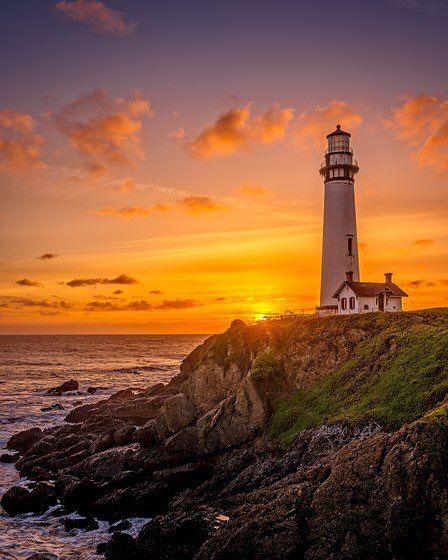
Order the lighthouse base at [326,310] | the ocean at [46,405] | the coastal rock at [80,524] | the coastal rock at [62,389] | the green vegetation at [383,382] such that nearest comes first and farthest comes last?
the green vegetation at [383,382] → the ocean at [46,405] → the coastal rock at [80,524] → the lighthouse base at [326,310] → the coastal rock at [62,389]

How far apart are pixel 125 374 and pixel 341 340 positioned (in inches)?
2584

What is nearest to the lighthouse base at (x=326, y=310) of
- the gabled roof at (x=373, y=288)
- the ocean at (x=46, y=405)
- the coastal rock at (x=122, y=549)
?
the gabled roof at (x=373, y=288)

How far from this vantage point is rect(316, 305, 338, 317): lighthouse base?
43625 mm

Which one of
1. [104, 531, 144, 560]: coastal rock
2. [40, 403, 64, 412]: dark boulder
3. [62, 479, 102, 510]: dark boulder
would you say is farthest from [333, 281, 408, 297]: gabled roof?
[40, 403, 64, 412]: dark boulder

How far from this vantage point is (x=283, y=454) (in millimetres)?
22109

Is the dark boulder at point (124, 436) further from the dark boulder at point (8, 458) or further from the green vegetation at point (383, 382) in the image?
the green vegetation at point (383, 382)

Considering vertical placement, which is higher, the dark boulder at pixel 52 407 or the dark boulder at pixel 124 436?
the dark boulder at pixel 124 436

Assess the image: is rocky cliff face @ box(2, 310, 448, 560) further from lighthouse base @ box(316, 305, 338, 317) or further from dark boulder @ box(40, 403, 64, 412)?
dark boulder @ box(40, 403, 64, 412)

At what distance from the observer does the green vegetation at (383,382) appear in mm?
19875

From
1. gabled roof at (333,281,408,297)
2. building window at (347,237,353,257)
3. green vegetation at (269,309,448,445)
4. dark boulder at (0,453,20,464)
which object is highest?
building window at (347,237,353,257)

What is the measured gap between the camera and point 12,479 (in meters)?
28.7

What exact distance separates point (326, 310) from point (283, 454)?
23.5 meters

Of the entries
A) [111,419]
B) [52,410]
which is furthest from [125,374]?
[111,419]

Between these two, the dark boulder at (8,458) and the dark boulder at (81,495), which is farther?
the dark boulder at (8,458)
